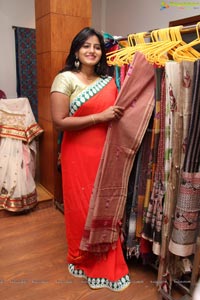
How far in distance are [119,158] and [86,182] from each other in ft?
0.78

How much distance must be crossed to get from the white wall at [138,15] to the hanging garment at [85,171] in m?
A: 1.97

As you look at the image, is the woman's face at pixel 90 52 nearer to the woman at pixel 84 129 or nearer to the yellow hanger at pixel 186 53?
the woman at pixel 84 129

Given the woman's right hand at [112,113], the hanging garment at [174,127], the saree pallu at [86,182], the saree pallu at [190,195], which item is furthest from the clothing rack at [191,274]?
the woman's right hand at [112,113]

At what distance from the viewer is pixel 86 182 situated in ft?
4.88

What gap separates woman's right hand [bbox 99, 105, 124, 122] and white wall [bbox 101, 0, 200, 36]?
6.57 ft

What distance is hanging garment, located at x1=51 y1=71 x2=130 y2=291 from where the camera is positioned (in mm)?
1422

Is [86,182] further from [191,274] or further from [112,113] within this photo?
[191,274]

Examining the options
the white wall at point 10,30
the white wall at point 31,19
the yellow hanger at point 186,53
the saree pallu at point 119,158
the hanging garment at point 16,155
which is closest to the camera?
the yellow hanger at point 186,53

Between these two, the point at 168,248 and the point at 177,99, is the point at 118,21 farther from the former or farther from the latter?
the point at 168,248

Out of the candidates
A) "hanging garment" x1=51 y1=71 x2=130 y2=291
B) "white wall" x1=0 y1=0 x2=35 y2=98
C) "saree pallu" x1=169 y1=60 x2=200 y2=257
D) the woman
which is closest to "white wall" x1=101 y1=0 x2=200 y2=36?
"white wall" x1=0 y1=0 x2=35 y2=98

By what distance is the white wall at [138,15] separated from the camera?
9.71 feet

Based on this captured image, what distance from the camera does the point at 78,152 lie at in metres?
1.48

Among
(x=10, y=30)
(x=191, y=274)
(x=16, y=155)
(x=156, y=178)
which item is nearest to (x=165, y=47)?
(x=156, y=178)

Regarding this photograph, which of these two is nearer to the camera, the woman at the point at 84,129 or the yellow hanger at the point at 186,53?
the yellow hanger at the point at 186,53
